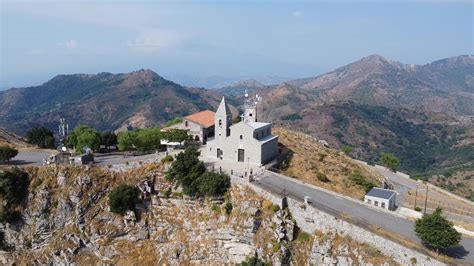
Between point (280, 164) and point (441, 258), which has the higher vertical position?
point (280, 164)

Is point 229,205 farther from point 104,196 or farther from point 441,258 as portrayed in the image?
point 441,258

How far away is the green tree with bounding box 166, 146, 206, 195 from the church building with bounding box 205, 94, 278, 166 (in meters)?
6.26

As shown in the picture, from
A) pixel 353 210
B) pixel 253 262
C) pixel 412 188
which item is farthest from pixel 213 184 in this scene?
pixel 412 188

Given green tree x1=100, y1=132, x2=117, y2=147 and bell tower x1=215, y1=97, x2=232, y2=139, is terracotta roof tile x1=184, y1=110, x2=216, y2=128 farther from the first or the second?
green tree x1=100, y1=132, x2=117, y2=147

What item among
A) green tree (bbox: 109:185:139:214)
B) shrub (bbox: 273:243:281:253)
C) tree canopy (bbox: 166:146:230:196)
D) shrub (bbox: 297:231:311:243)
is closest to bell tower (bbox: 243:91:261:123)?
tree canopy (bbox: 166:146:230:196)

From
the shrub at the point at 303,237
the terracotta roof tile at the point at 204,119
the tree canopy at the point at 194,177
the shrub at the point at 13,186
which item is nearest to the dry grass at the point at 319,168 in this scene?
the shrub at the point at 303,237

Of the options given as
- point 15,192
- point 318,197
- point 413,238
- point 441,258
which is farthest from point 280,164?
point 15,192

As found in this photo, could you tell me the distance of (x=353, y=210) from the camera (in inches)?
1684

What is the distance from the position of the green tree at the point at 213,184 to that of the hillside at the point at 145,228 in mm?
1042

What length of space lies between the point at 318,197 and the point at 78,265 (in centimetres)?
2981

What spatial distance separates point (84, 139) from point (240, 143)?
26113mm

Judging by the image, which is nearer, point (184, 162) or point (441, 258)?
point (441, 258)

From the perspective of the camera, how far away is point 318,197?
45.7m

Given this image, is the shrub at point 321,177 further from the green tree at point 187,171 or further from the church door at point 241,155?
the green tree at point 187,171
